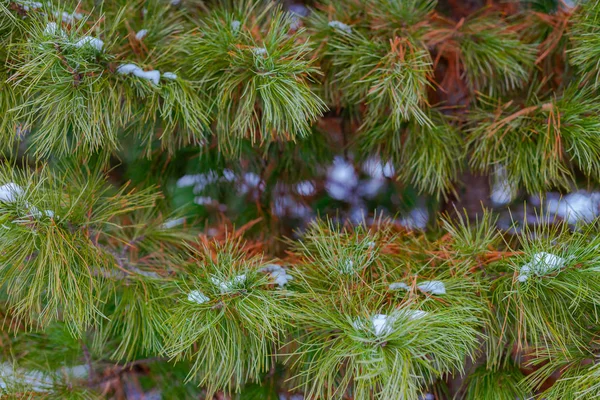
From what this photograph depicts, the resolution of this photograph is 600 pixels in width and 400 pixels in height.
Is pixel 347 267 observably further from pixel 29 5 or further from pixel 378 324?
pixel 29 5

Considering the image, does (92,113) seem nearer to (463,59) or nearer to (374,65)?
(374,65)

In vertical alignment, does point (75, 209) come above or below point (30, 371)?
above

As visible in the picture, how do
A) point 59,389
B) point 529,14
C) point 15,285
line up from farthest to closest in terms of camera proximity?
point 529,14 < point 59,389 < point 15,285

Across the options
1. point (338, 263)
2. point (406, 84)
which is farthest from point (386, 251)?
point (406, 84)

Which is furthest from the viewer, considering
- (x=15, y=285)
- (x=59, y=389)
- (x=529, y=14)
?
(x=529, y=14)

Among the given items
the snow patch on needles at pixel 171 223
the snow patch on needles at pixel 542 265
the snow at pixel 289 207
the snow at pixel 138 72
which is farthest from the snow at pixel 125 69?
the snow patch on needles at pixel 542 265

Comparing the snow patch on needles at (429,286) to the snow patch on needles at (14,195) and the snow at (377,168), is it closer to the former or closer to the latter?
the snow at (377,168)

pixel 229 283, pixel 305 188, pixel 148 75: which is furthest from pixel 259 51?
pixel 305 188

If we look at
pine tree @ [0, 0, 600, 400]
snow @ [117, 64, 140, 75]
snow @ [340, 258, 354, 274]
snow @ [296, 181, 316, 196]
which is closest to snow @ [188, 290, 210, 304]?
pine tree @ [0, 0, 600, 400]
